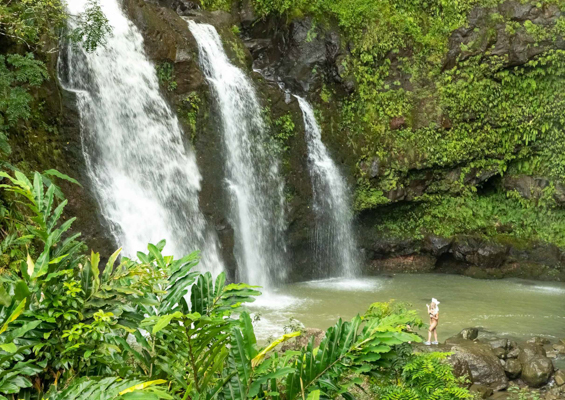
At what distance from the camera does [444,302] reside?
474 inches

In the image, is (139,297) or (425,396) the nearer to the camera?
(139,297)

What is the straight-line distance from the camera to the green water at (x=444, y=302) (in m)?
10.1

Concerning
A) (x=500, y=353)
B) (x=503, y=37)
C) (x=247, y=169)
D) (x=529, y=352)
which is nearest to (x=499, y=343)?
(x=500, y=353)

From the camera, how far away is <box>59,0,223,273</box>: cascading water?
10109 mm

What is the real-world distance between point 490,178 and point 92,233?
1175 centimetres

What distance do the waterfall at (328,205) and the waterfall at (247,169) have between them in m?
1.30

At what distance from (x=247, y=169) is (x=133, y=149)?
3089 millimetres

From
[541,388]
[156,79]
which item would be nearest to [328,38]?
[156,79]

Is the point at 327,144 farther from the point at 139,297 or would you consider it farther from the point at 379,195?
the point at 139,297

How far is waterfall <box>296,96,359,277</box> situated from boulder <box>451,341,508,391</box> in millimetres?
7040

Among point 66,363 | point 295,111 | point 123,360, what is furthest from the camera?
point 295,111

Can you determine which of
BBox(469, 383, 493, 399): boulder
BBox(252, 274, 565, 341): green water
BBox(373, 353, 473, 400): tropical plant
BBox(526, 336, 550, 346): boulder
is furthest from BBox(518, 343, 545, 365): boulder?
BBox(373, 353, 473, 400): tropical plant

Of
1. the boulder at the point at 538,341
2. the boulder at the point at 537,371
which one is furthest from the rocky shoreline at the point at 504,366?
the boulder at the point at 538,341

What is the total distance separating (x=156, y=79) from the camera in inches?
453
